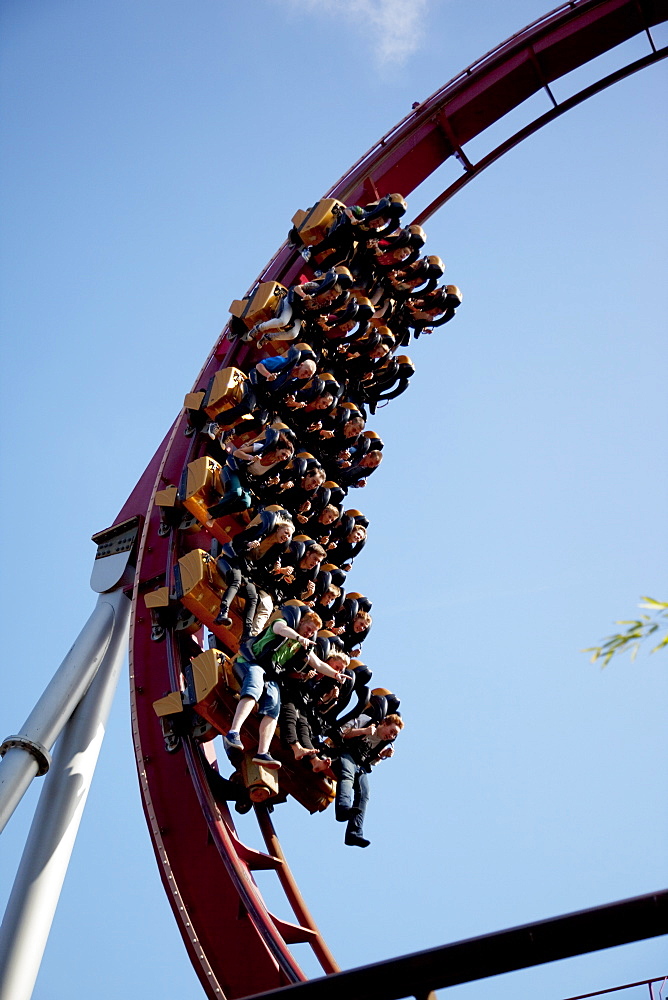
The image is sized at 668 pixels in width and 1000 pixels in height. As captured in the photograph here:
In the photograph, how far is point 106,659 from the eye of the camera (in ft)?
25.1

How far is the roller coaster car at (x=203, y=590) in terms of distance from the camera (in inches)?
275

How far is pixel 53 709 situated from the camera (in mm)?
7051

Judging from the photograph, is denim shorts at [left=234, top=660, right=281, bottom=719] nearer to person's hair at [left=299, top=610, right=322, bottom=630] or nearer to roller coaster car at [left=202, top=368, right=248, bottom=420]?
person's hair at [left=299, top=610, right=322, bottom=630]

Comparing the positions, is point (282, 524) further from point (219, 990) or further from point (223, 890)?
point (219, 990)

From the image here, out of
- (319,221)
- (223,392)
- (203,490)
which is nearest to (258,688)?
(203,490)

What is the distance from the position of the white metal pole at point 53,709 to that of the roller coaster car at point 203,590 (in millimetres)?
929

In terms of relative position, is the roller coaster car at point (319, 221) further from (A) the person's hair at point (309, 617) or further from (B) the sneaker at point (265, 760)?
(B) the sneaker at point (265, 760)

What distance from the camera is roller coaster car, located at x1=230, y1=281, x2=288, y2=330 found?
28.0 ft

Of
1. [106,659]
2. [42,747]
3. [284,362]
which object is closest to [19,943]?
[42,747]

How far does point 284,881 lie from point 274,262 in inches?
198

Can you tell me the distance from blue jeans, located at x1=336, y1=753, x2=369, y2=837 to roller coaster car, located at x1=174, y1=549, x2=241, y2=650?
104cm

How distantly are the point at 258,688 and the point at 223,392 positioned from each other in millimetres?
2370

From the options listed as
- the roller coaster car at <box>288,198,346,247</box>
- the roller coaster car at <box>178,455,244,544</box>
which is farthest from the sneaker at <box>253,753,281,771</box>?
the roller coaster car at <box>288,198,346,247</box>

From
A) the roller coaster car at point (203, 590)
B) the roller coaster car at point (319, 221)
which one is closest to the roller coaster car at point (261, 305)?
the roller coaster car at point (319, 221)
